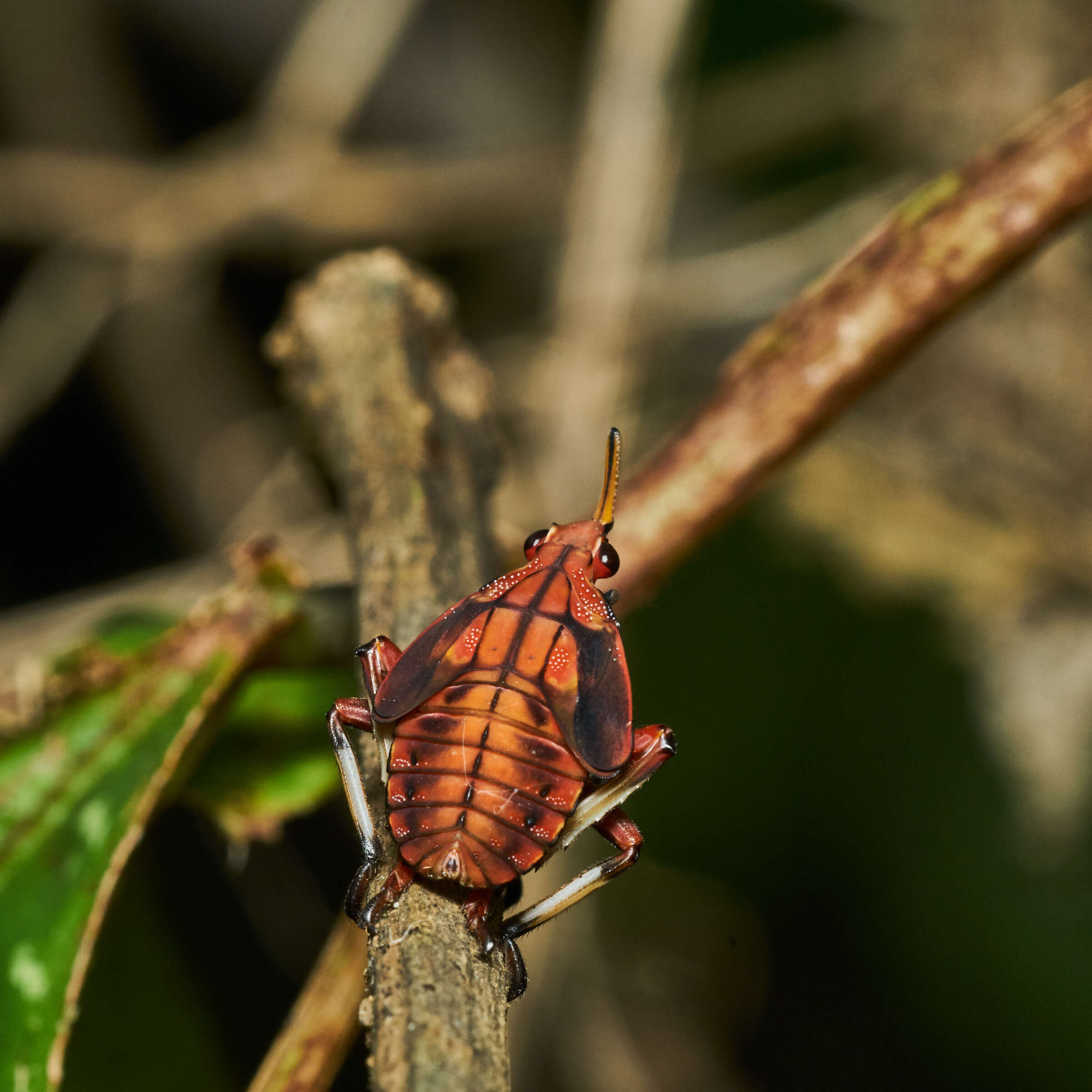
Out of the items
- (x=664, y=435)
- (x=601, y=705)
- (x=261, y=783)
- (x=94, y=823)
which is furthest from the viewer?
(x=664, y=435)

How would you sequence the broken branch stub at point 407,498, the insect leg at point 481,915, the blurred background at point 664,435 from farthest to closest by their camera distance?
the blurred background at point 664,435
the insect leg at point 481,915
the broken branch stub at point 407,498

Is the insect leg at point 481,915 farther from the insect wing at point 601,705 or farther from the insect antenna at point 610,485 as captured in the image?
the insect antenna at point 610,485

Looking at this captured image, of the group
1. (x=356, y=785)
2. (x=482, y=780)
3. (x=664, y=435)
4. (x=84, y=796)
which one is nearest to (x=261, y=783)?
(x=84, y=796)

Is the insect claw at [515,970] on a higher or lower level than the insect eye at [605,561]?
lower

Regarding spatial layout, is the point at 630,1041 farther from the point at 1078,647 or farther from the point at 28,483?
the point at 28,483

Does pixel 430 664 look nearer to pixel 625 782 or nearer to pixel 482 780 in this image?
pixel 482 780

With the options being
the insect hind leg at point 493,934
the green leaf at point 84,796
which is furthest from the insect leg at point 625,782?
the green leaf at point 84,796

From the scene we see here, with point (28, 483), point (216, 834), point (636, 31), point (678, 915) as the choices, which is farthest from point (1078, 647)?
point (28, 483)
